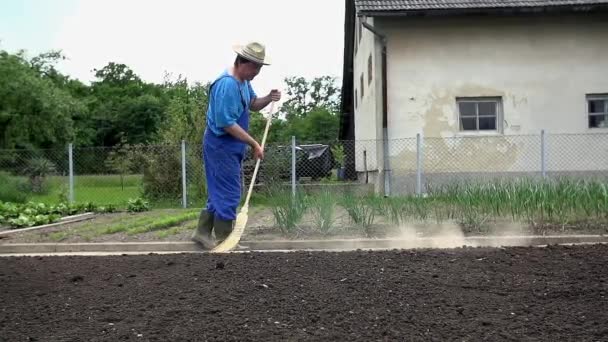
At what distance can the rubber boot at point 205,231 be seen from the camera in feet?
18.3

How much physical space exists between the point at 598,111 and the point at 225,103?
36.8 feet

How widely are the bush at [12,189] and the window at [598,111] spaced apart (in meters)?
12.9

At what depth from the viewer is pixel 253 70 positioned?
5500 millimetres

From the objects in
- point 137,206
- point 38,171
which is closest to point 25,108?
point 38,171

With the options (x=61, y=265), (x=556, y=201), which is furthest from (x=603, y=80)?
(x=61, y=265)

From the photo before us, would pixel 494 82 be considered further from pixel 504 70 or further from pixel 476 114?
pixel 476 114

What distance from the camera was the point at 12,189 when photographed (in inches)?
579

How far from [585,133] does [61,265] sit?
39.3ft

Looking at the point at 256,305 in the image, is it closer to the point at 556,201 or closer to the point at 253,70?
the point at 253,70

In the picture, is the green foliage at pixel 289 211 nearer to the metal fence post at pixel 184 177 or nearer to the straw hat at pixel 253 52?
the straw hat at pixel 253 52

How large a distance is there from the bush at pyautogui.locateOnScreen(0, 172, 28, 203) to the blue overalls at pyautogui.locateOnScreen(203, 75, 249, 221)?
1027cm

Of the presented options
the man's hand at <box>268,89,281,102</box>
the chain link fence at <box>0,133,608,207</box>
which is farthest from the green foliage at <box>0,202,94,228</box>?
the man's hand at <box>268,89,281,102</box>

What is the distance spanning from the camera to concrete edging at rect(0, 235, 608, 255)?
6.09 metres

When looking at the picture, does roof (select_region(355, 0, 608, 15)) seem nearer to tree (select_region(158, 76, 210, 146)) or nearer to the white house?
the white house
